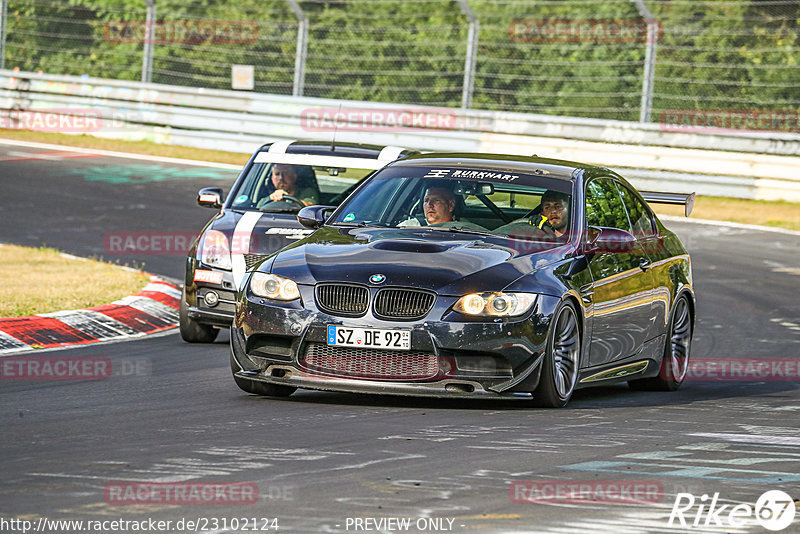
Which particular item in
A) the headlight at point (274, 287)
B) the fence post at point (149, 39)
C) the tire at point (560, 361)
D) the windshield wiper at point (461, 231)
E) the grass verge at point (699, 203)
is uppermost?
the fence post at point (149, 39)

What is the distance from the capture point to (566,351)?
28.1ft

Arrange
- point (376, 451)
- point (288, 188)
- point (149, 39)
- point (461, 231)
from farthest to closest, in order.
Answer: point (149, 39), point (288, 188), point (461, 231), point (376, 451)

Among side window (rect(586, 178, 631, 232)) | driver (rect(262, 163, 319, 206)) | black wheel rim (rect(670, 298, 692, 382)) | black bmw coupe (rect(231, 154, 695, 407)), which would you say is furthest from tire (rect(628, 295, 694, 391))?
driver (rect(262, 163, 319, 206))

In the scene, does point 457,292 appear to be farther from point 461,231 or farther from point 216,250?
point 216,250

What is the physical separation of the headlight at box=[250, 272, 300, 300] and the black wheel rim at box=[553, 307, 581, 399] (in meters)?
1.44

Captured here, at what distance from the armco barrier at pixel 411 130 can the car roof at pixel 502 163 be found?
11.3 meters

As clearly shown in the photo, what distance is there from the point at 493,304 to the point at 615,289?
A: 144 cm

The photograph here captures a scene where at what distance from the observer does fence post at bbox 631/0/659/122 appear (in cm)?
2256

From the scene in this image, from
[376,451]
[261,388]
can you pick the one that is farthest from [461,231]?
[376,451]

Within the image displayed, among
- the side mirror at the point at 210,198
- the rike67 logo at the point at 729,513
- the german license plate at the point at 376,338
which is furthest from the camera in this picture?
the side mirror at the point at 210,198

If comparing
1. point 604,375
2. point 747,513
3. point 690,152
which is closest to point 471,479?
point 747,513

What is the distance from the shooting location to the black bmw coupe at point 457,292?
8.10 meters

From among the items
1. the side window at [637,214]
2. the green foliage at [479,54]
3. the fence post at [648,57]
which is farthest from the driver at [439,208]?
the green foliage at [479,54]

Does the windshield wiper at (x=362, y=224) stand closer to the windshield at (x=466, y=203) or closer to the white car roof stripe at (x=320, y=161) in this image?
the windshield at (x=466, y=203)
